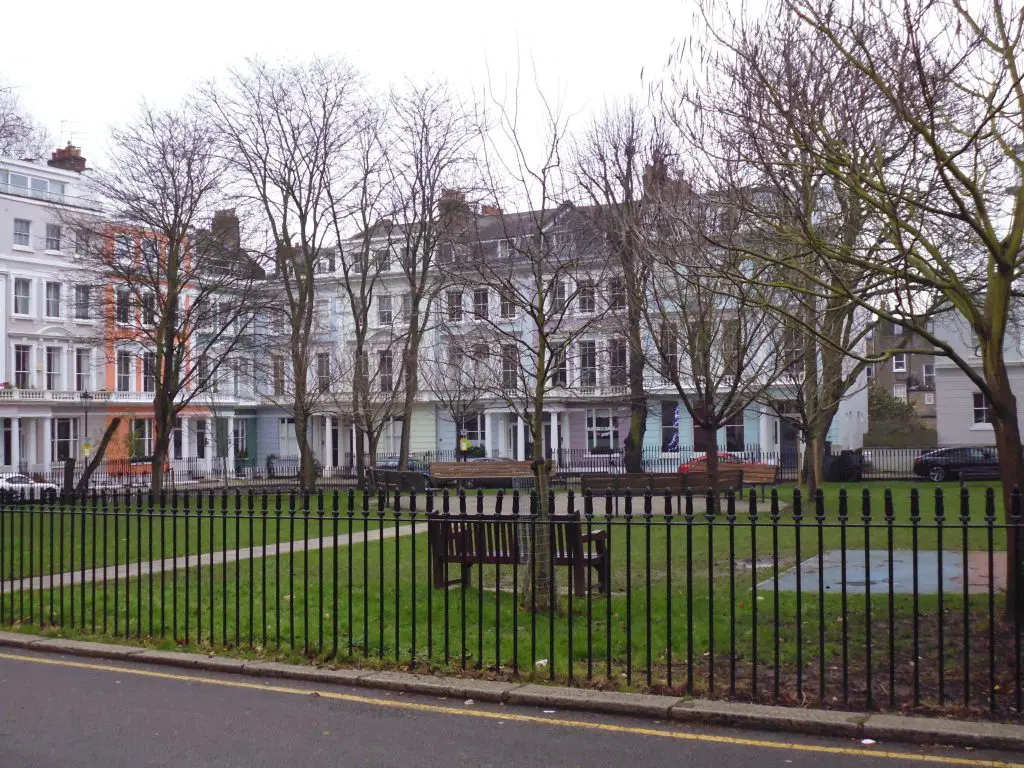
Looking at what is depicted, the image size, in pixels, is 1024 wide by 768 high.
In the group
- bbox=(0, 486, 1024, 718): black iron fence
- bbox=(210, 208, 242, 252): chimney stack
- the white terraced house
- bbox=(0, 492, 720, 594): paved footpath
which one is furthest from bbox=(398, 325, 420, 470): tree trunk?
bbox=(0, 486, 1024, 718): black iron fence

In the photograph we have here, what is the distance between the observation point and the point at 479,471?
1267 inches

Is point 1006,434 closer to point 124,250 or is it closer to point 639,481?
point 639,481

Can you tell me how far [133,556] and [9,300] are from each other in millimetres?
35032

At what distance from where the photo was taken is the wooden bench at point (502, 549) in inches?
394

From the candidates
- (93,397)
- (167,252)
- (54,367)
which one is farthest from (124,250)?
(54,367)

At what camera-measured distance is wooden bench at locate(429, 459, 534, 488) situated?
31672 millimetres

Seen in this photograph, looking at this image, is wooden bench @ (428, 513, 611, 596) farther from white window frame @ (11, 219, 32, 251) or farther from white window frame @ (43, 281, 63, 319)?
white window frame @ (43, 281, 63, 319)

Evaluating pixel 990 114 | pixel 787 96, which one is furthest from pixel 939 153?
pixel 787 96

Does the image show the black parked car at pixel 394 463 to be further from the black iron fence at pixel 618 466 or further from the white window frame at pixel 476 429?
the white window frame at pixel 476 429

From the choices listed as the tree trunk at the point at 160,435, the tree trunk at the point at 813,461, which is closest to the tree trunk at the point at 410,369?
the tree trunk at the point at 160,435

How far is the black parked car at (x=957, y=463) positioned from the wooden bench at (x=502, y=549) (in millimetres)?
26351

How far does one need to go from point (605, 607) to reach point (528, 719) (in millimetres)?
3665

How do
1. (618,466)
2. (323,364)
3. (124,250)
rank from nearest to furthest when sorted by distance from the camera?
(124,250) → (618,466) → (323,364)

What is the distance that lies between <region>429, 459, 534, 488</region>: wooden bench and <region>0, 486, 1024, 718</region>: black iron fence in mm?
17409
